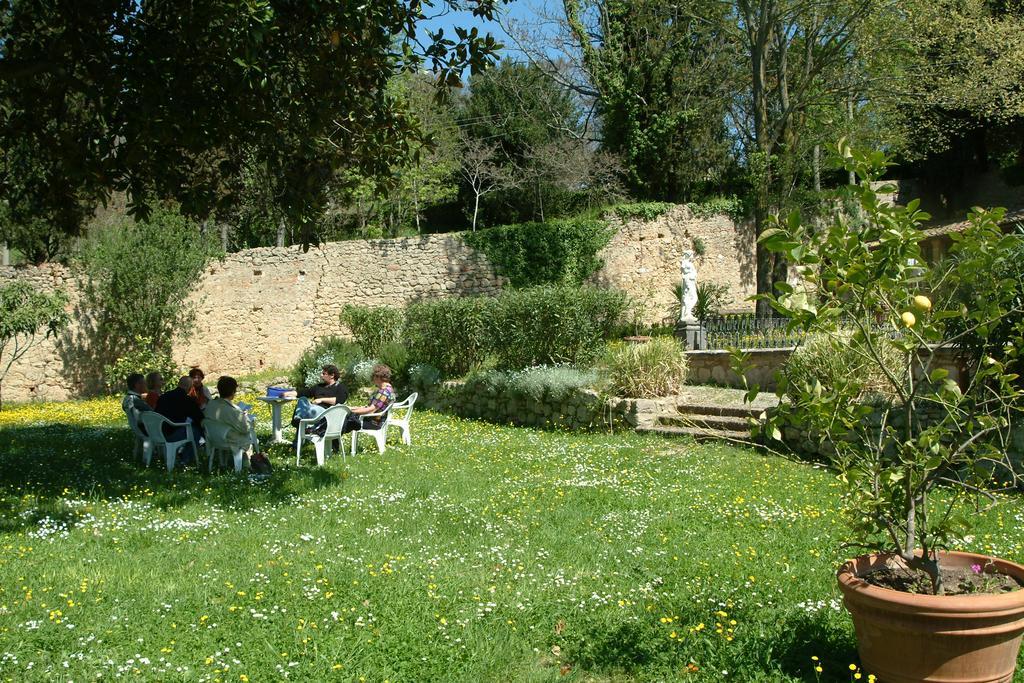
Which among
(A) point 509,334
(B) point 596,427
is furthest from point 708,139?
(B) point 596,427

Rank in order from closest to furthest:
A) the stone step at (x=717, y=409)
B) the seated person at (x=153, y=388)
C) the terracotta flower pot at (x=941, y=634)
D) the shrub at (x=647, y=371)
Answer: the terracotta flower pot at (x=941, y=634) < the seated person at (x=153, y=388) < the stone step at (x=717, y=409) < the shrub at (x=647, y=371)

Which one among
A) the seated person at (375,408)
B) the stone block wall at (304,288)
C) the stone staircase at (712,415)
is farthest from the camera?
the stone block wall at (304,288)

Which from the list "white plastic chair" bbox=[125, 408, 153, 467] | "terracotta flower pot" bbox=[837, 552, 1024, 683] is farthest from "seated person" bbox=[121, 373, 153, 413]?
"terracotta flower pot" bbox=[837, 552, 1024, 683]

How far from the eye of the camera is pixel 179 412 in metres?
9.02

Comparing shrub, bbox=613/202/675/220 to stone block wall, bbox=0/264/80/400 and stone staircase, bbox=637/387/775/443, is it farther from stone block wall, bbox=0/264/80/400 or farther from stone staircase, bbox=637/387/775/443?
stone block wall, bbox=0/264/80/400

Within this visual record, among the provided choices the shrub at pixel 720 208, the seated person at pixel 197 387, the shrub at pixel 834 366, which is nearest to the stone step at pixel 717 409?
the shrub at pixel 834 366

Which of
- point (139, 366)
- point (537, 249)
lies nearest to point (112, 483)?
point (139, 366)

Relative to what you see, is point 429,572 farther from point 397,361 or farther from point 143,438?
point 397,361

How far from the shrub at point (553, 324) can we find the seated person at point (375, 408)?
3806 mm

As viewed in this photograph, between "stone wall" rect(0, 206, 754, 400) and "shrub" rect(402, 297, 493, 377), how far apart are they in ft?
19.7

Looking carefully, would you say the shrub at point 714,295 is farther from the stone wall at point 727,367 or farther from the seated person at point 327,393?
the seated person at point 327,393

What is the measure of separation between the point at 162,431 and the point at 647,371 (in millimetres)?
6409

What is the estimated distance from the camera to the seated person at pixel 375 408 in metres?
9.66

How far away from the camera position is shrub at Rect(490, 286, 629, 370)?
43.5 feet
